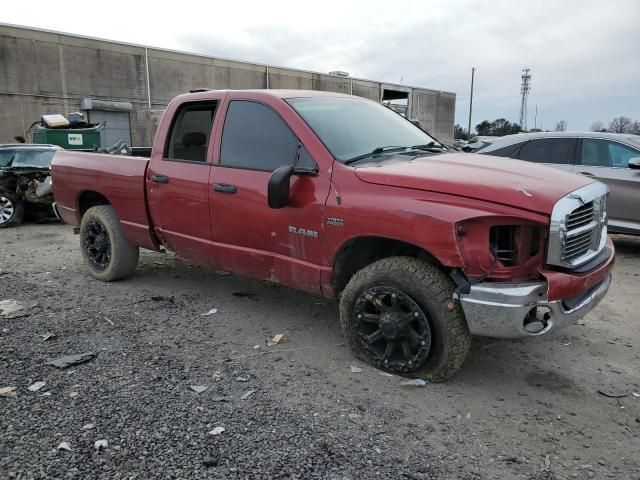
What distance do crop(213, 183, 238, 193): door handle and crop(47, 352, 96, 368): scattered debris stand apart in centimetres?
157

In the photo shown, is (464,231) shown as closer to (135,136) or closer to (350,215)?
(350,215)

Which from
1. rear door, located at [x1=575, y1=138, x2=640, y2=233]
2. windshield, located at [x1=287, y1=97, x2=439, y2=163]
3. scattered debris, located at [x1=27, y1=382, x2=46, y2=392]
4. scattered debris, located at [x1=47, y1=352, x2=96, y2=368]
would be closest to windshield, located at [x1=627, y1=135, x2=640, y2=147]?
rear door, located at [x1=575, y1=138, x2=640, y2=233]

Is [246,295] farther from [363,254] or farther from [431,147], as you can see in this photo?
[431,147]

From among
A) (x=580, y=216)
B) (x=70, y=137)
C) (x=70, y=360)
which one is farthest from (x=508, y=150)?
(x=70, y=137)

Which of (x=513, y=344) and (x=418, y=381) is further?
(x=513, y=344)

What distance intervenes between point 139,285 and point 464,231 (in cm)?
390

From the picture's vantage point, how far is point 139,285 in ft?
18.8

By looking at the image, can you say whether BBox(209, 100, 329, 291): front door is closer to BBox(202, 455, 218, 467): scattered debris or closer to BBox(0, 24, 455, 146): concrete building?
BBox(202, 455, 218, 467): scattered debris

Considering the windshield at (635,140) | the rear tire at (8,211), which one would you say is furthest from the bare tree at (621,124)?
the rear tire at (8,211)

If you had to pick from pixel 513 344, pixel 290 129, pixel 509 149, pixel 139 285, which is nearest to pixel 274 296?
pixel 139 285

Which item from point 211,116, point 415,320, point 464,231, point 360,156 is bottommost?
point 415,320

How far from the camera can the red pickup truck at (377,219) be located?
3092 millimetres

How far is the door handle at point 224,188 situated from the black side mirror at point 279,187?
0.57 meters

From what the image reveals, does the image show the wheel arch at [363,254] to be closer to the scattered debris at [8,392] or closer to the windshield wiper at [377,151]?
the windshield wiper at [377,151]
